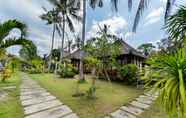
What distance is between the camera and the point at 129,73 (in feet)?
43.4

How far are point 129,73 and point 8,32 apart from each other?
9.02 meters

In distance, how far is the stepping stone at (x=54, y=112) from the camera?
574 cm

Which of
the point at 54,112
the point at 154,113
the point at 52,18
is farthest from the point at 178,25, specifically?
the point at 52,18

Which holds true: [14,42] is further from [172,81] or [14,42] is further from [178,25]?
[172,81]

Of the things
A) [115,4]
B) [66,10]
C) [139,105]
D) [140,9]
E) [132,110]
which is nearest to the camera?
[140,9]

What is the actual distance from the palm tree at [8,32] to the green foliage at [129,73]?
8239 millimetres

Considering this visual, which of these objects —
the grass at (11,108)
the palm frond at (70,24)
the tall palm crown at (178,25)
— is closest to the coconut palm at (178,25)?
the tall palm crown at (178,25)

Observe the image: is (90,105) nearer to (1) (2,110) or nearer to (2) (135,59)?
(1) (2,110)

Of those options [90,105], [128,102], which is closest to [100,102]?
[90,105]

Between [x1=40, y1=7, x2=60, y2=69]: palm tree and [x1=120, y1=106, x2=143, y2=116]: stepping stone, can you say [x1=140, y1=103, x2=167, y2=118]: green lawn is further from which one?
[x1=40, y1=7, x2=60, y2=69]: palm tree

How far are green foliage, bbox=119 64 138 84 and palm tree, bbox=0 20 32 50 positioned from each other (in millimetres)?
8239

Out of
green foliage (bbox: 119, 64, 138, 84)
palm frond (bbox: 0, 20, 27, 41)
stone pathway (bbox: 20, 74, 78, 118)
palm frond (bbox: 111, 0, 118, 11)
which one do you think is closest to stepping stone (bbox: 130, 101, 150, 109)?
stone pathway (bbox: 20, 74, 78, 118)

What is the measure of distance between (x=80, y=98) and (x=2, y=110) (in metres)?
3.29

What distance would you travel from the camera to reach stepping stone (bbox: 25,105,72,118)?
5.74m
